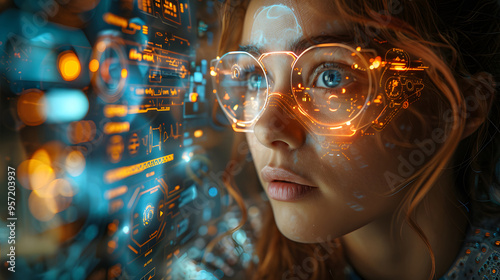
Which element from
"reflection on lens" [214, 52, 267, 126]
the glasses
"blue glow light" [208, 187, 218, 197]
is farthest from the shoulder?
"blue glow light" [208, 187, 218, 197]

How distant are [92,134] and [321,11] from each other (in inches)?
18.1

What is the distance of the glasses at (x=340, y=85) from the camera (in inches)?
21.3

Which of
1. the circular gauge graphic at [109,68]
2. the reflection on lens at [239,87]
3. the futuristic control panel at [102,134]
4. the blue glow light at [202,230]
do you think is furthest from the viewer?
the blue glow light at [202,230]

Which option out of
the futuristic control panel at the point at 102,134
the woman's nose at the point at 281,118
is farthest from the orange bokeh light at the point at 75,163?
the woman's nose at the point at 281,118

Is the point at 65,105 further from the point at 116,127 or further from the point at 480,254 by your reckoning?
the point at 480,254

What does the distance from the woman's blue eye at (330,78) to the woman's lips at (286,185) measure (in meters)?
0.19

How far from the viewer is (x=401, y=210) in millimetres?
656

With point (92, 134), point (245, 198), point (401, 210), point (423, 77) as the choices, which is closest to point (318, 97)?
point (423, 77)

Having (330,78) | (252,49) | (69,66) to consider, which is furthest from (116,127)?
(330,78)

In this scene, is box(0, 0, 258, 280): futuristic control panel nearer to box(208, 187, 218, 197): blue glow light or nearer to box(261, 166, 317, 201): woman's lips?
box(208, 187, 218, 197): blue glow light

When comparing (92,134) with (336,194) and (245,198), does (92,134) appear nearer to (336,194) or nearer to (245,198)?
(336,194)

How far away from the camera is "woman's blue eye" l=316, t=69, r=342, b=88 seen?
22.6 inches

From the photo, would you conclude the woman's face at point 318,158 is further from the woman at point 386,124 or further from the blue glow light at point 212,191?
the blue glow light at point 212,191

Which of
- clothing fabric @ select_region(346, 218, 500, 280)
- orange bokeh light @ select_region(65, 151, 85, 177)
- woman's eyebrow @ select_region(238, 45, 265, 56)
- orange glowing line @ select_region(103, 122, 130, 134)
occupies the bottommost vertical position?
clothing fabric @ select_region(346, 218, 500, 280)
